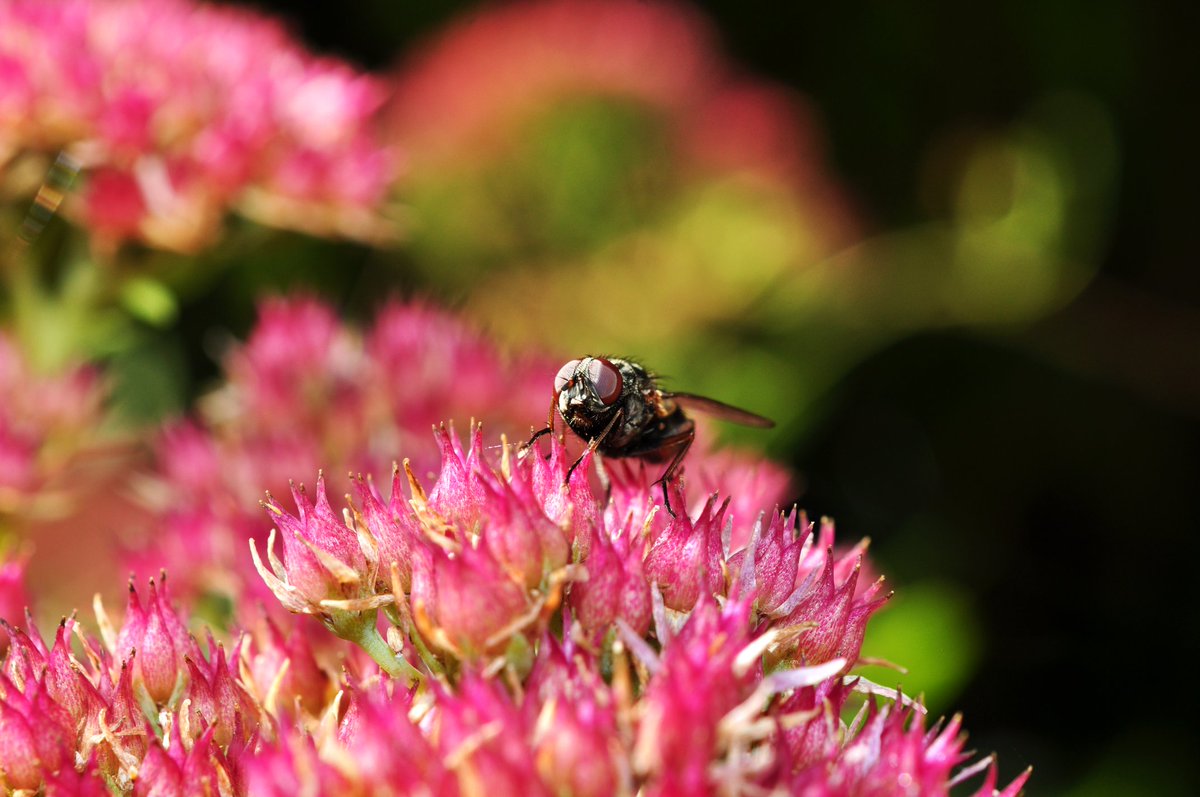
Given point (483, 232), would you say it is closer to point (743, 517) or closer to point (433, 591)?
point (743, 517)

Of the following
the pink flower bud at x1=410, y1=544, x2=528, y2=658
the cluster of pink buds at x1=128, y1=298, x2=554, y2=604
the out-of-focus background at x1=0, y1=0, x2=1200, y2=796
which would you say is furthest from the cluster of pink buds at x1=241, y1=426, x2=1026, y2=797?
the out-of-focus background at x1=0, y1=0, x2=1200, y2=796

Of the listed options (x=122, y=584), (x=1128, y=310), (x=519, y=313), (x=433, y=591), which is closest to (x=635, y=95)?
(x=519, y=313)

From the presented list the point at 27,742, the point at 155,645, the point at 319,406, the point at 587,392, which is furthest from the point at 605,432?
the point at 319,406

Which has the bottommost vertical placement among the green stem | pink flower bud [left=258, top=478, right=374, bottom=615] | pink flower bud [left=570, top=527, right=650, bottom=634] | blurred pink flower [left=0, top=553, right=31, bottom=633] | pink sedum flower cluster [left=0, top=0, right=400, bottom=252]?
blurred pink flower [left=0, top=553, right=31, bottom=633]

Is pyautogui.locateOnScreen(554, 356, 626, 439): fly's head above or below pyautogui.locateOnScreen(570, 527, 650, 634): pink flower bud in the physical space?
above

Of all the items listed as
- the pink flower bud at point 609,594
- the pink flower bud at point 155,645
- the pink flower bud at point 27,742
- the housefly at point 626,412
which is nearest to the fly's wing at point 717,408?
the housefly at point 626,412

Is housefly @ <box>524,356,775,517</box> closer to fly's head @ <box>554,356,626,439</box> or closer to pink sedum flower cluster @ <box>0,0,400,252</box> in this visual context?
fly's head @ <box>554,356,626,439</box>
